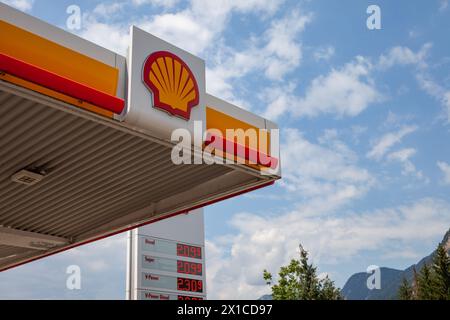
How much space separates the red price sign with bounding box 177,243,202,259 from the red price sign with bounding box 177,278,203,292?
1.17 metres

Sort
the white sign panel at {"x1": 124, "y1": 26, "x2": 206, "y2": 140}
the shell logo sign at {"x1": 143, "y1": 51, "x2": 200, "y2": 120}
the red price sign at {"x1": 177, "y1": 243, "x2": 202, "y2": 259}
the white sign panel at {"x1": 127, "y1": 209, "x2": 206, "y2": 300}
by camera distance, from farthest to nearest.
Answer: the red price sign at {"x1": 177, "y1": 243, "x2": 202, "y2": 259} → the white sign panel at {"x1": 127, "y1": 209, "x2": 206, "y2": 300} → the shell logo sign at {"x1": 143, "y1": 51, "x2": 200, "y2": 120} → the white sign panel at {"x1": 124, "y1": 26, "x2": 206, "y2": 140}

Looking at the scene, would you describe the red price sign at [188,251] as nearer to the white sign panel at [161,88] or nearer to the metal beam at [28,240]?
the metal beam at [28,240]

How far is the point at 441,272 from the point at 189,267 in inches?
1083

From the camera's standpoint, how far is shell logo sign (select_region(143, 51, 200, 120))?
25.7 feet

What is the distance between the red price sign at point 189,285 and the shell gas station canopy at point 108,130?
13780 mm

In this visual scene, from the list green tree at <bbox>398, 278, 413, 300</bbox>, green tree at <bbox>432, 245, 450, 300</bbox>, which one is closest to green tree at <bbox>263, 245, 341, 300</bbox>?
green tree at <bbox>432, 245, 450, 300</bbox>

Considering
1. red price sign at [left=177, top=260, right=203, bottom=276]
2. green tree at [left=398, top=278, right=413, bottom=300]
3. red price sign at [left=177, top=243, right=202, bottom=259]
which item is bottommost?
green tree at [left=398, top=278, right=413, bottom=300]

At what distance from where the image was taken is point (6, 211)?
11336 millimetres

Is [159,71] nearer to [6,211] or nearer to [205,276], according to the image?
[6,211]

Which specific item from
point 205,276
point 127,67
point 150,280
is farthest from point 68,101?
point 205,276

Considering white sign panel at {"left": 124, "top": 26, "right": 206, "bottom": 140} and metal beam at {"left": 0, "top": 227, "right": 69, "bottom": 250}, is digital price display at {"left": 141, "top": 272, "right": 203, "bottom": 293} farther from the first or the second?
white sign panel at {"left": 124, "top": 26, "right": 206, "bottom": 140}

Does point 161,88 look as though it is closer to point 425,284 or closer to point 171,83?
point 171,83

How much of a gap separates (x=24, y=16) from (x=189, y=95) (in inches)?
103

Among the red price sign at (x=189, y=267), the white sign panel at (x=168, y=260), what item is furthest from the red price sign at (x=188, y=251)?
the red price sign at (x=189, y=267)
